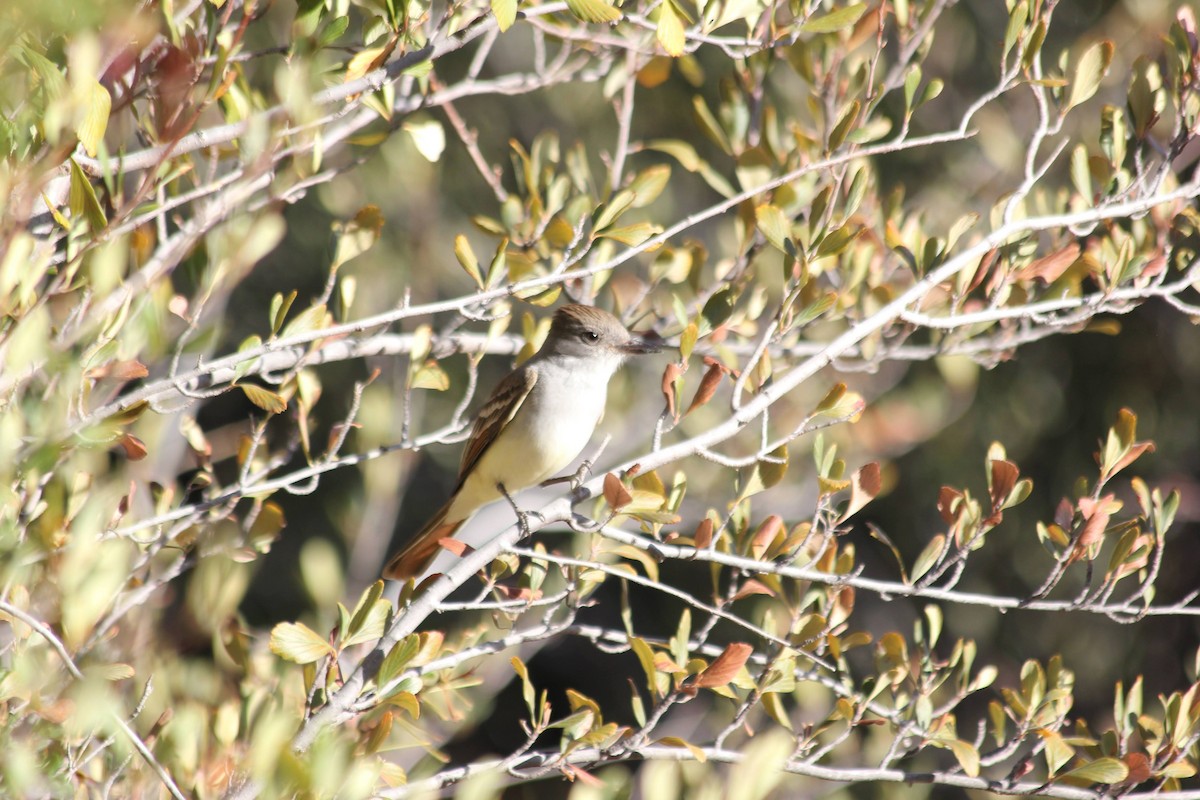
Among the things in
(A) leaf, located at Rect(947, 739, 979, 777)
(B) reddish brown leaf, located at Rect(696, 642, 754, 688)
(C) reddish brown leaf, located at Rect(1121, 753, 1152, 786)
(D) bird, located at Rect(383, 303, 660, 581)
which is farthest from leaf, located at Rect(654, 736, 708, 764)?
(D) bird, located at Rect(383, 303, 660, 581)

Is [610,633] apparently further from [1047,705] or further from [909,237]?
[909,237]

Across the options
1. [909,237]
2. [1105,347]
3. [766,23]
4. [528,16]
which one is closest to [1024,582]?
[1105,347]

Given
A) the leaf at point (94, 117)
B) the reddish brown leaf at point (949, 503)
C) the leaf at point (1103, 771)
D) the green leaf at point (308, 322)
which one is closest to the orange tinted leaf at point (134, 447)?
the green leaf at point (308, 322)

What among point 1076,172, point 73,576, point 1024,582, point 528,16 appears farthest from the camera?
point 1024,582

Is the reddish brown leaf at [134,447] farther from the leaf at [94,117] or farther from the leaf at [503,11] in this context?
the leaf at [503,11]

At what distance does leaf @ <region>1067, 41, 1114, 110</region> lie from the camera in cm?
313

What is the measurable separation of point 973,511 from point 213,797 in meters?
2.09

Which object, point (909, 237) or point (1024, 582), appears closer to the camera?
point (909, 237)

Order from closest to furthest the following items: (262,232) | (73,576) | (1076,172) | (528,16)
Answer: (73,576) < (262,232) < (528,16) < (1076,172)

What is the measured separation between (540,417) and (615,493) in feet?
5.53

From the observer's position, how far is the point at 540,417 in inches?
175

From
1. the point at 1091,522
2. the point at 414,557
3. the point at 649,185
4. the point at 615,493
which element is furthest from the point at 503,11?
the point at 414,557

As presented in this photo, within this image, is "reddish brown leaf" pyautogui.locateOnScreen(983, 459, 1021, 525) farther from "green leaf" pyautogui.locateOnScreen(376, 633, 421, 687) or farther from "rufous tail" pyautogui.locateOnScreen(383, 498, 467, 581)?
"rufous tail" pyautogui.locateOnScreen(383, 498, 467, 581)

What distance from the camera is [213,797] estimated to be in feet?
9.42
